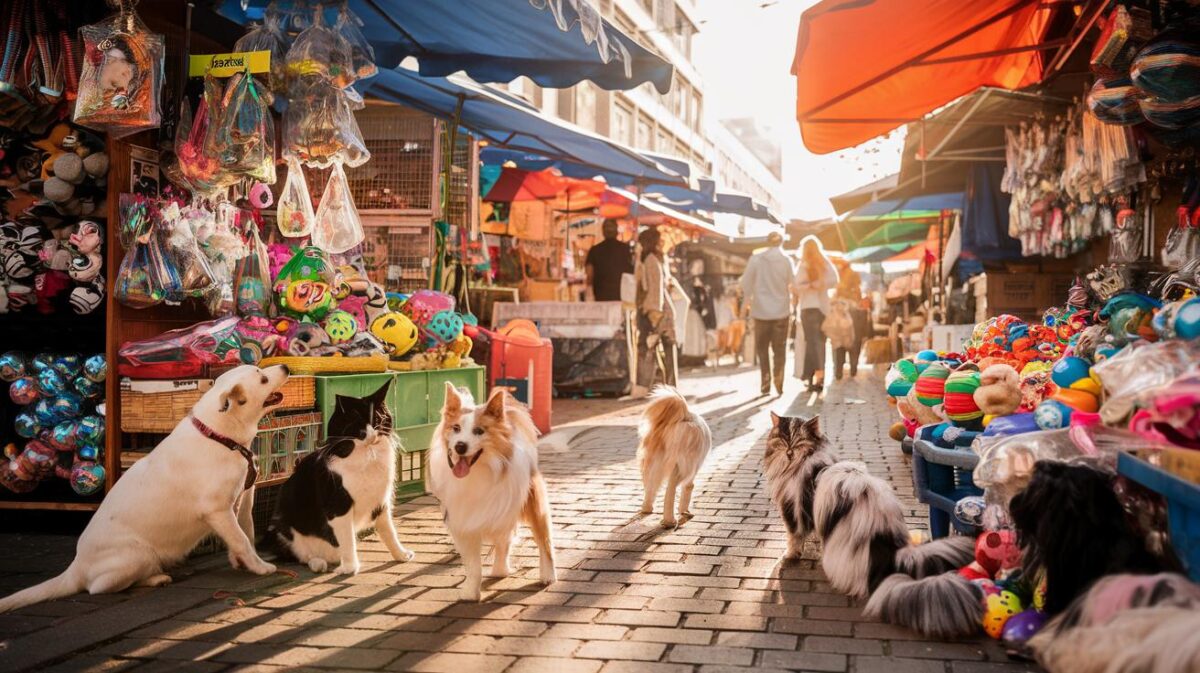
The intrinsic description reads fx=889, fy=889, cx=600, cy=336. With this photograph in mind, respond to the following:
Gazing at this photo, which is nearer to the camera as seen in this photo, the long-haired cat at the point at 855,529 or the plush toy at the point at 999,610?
the plush toy at the point at 999,610

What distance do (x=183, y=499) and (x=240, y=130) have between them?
2129 mm

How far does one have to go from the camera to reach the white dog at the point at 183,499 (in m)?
3.97

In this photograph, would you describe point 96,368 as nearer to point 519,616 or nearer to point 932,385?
point 519,616

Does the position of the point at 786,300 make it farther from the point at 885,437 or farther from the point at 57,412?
the point at 57,412

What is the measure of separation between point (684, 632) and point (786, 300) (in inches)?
369

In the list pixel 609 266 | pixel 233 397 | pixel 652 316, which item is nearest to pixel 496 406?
pixel 233 397

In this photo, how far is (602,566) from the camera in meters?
4.37

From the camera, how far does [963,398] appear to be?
4.24m

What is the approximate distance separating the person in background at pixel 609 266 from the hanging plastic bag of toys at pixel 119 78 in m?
8.50

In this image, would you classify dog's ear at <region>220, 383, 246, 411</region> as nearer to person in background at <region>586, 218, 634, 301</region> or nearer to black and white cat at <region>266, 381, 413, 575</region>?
black and white cat at <region>266, 381, 413, 575</region>

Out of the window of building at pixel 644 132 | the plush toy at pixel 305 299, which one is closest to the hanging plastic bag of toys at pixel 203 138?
the plush toy at pixel 305 299

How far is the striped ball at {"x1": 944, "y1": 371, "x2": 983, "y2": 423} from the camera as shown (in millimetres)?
4223

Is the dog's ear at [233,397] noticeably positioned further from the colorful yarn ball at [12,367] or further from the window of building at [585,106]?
the window of building at [585,106]

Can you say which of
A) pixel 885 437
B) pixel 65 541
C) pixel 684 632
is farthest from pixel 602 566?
A: pixel 885 437
